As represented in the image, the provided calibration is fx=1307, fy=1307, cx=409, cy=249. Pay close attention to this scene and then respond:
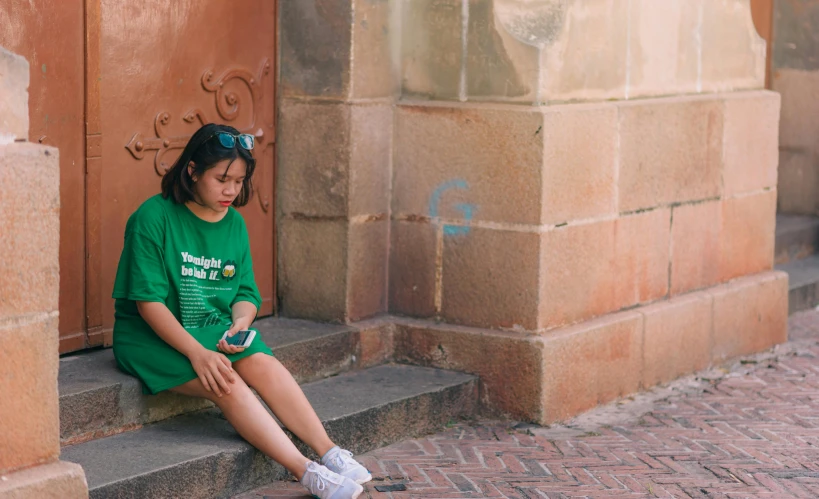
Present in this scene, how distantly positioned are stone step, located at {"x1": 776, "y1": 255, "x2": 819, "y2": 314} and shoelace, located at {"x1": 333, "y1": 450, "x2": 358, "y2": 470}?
4613mm

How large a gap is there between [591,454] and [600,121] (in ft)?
5.11

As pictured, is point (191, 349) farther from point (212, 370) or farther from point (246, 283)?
point (246, 283)

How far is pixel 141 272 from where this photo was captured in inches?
189

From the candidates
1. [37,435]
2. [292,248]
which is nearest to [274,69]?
[292,248]

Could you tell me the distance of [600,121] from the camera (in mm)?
6055

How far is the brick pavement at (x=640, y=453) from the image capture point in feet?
16.6

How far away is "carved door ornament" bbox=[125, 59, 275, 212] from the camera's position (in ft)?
18.1

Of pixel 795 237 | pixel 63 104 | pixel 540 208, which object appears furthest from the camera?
pixel 795 237

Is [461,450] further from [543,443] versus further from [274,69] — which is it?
[274,69]

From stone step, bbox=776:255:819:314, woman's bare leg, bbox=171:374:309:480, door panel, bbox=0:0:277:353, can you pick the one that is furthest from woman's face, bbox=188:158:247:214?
stone step, bbox=776:255:819:314

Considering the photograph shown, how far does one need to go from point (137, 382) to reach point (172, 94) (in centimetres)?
136

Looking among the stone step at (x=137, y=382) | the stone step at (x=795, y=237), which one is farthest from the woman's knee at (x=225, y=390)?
the stone step at (x=795, y=237)

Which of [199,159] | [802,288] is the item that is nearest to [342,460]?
[199,159]

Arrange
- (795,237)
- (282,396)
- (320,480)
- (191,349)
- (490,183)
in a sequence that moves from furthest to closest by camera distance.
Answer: (795,237) < (490,183) < (282,396) < (191,349) < (320,480)
